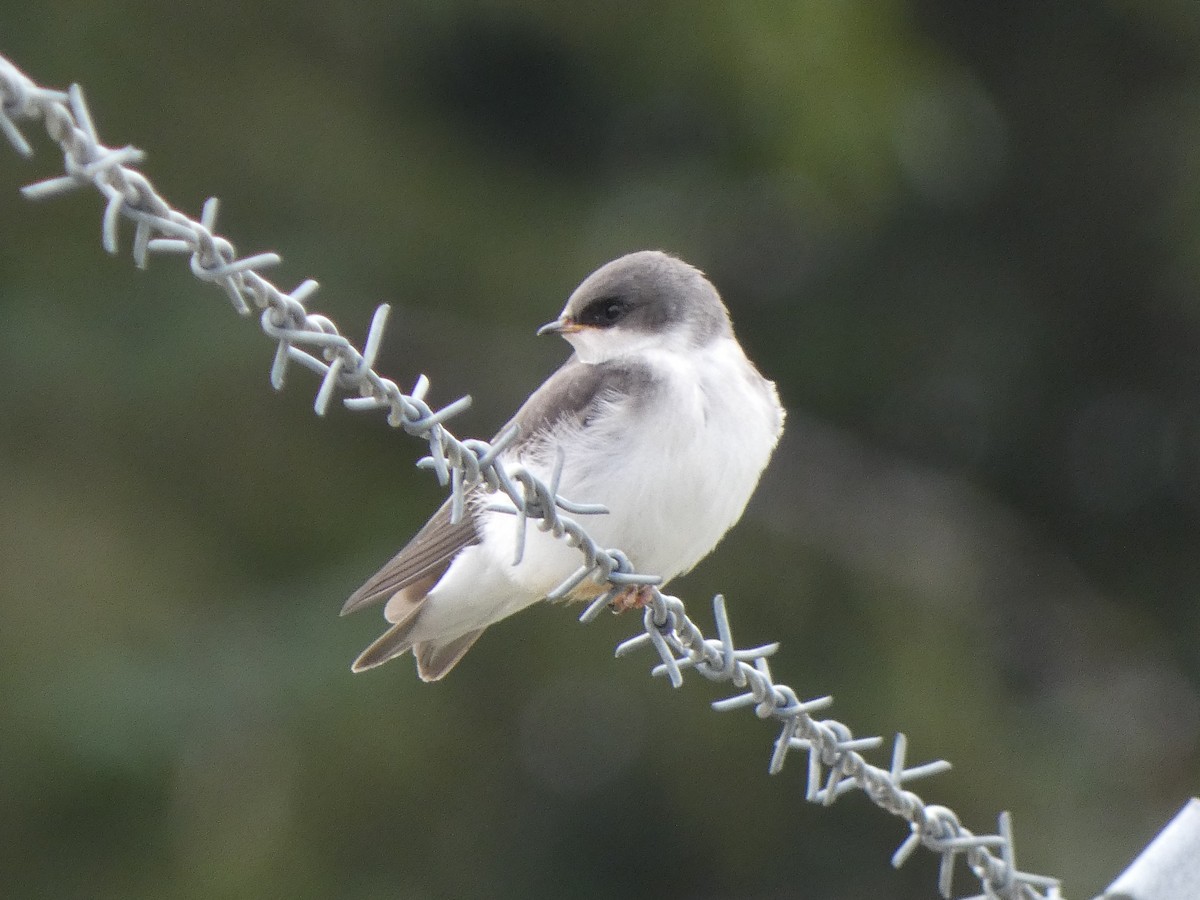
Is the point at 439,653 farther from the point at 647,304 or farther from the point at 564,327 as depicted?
the point at 647,304

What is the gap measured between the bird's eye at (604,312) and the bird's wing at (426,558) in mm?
573

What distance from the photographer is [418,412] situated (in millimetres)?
2385

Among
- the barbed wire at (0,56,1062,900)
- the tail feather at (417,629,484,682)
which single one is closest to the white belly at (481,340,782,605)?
the tail feather at (417,629,484,682)

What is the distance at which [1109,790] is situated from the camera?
888 centimetres

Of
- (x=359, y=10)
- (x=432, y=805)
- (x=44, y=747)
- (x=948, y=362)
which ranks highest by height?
(x=948, y=362)

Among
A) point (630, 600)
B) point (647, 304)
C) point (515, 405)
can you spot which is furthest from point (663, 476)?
point (515, 405)

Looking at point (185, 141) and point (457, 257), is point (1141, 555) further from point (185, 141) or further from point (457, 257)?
point (185, 141)

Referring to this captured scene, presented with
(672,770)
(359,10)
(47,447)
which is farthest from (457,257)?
(672,770)

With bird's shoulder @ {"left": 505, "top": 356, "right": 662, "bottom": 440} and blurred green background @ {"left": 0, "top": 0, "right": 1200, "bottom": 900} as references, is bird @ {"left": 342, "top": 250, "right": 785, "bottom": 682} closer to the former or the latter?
bird's shoulder @ {"left": 505, "top": 356, "right": 662, "bottom": 440}

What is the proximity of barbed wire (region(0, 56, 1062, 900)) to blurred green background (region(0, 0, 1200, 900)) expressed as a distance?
15.5 ft

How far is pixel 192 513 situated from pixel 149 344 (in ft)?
2.57

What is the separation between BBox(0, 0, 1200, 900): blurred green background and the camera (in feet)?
25.5

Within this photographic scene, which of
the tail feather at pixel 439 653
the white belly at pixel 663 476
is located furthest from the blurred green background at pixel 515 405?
the white belly at pixel 663 476

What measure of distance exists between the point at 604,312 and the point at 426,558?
806 mm
